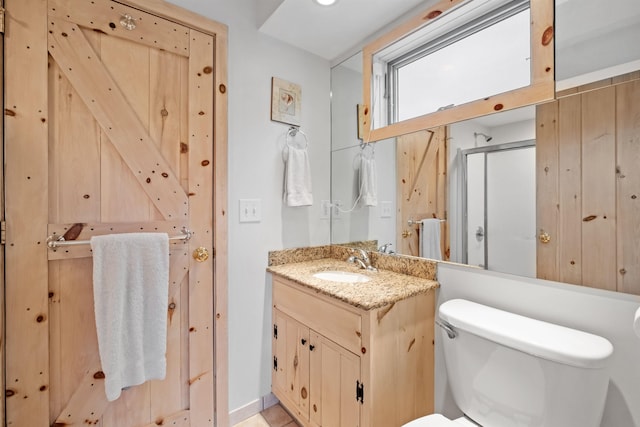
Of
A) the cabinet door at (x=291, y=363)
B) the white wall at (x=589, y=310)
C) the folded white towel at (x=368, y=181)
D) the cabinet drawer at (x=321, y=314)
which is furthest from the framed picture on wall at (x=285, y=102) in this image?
the white wall at (x=589, y=310)

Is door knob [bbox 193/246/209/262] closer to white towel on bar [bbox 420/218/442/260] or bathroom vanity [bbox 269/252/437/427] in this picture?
bathroom vanity [bbox 269/252/437/427]

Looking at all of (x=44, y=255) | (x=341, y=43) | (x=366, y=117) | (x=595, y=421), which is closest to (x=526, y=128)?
(x=366, y=117)

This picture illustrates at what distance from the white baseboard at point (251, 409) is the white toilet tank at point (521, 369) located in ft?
3.59

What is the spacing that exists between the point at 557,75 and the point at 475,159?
0.38 meters

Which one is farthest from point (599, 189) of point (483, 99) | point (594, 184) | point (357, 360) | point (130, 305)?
point (130, 305)

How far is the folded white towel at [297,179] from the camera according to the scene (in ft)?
5.63

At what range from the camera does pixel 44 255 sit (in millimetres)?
1118

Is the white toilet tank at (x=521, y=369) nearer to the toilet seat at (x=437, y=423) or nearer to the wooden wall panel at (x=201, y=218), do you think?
the toilet seat at (x=437, y=423)

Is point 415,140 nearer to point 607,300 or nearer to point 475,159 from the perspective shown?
point 475,159

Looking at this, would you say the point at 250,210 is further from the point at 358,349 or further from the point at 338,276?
the point at 358,349

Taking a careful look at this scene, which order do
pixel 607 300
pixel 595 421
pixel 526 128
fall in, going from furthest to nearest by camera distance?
pixel 526 128
pixel 607 300
pixel 595 421

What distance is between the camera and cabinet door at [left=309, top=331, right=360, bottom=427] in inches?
46.1

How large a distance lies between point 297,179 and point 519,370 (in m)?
1.33

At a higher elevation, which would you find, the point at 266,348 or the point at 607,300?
the point at 607,300
